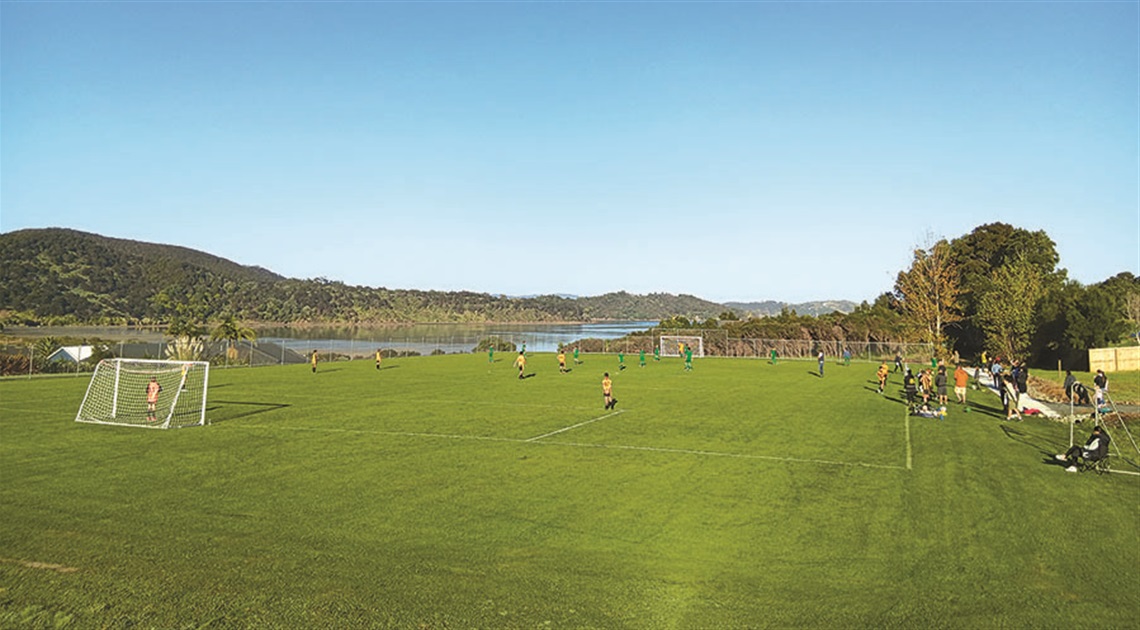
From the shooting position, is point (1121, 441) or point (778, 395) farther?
point (778, 395)

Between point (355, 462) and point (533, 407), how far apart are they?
11.5 metres

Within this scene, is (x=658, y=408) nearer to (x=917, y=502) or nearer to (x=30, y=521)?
(x=917, y=502)

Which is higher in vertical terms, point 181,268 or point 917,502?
point 181,268

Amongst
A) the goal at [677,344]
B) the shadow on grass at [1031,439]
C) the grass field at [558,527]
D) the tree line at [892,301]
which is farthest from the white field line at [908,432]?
the goal at [677,344]

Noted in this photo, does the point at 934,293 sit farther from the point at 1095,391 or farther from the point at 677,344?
the point at 1095,391

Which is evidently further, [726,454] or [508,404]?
[508,404]

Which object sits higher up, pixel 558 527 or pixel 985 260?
pixel 985 260

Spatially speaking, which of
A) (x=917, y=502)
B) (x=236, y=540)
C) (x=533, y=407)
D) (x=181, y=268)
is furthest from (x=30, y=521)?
(x=181, y=268)

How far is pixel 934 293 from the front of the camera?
224 ft

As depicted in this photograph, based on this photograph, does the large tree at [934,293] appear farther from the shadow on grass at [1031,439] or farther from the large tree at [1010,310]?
the shadow on grass at [1031,439]

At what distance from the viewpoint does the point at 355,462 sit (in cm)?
1619

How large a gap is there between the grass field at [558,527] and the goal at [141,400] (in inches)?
58.1

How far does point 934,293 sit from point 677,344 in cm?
2508

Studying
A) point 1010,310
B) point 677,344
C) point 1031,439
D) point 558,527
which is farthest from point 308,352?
point 558,527
